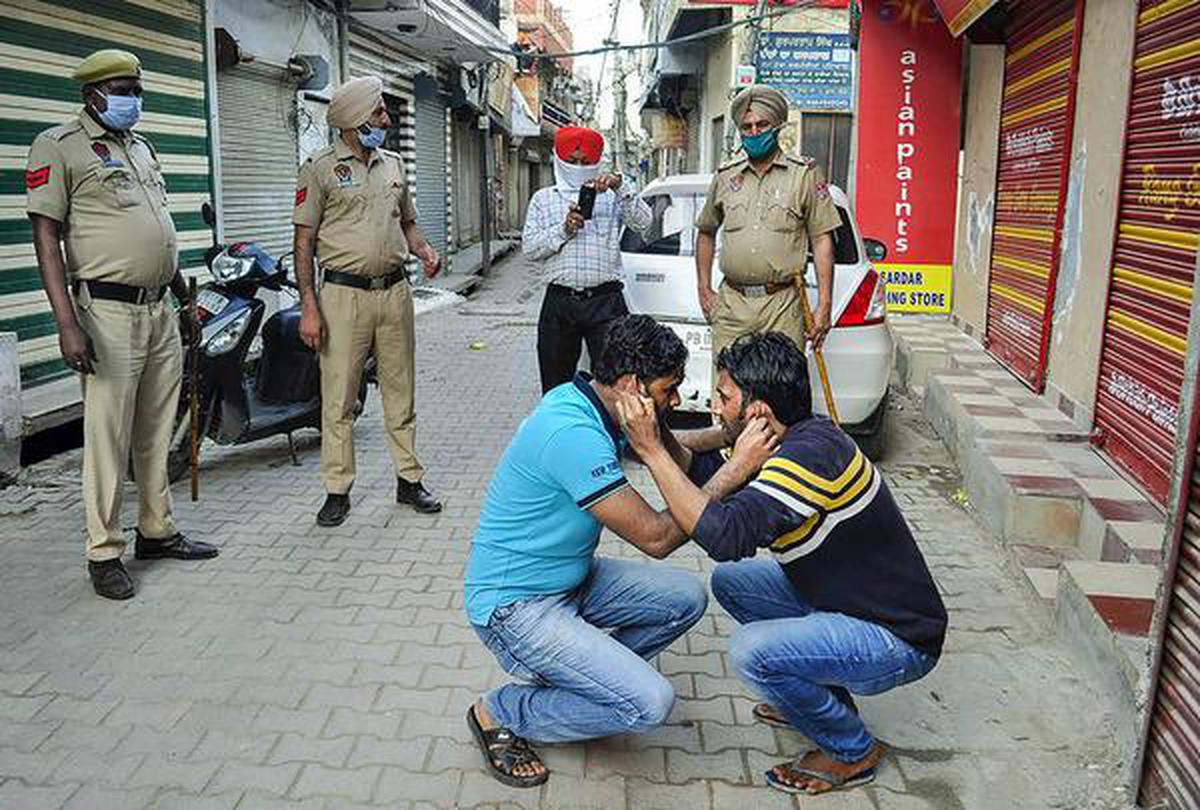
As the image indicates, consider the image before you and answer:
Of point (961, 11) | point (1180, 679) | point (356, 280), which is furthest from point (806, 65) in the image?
point (1180, 679)

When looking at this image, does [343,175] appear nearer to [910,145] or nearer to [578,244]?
[578,244]

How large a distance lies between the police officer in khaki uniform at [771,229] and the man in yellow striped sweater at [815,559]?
7.45ft

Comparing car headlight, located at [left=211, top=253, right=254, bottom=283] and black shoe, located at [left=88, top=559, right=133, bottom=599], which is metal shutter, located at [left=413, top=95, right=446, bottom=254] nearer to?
car headlight, located at [left=211, top=253, right=254, bottom=283]

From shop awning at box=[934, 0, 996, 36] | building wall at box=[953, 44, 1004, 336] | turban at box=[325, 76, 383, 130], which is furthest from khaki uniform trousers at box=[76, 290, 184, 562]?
building wall at box=[953, 44, 1004, 336]

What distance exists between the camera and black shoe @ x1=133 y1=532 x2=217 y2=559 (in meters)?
4.43

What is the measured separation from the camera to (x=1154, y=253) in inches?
189

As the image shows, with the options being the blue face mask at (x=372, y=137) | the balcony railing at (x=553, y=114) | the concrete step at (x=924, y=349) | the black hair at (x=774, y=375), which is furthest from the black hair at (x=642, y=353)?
the balcony railing at (x=553, y=114)

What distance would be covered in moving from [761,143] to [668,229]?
1.32 metres

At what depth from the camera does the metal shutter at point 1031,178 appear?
6.37 meters

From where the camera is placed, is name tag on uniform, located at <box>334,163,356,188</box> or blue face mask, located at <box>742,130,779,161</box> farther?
blue face mask, located at <box>742,130,779,161</box>

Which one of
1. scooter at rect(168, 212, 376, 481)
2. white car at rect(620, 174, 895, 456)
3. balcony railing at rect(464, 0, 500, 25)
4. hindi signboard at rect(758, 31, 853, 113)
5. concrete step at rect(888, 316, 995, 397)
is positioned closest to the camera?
scooter at rect(168, 212, 376, 481)

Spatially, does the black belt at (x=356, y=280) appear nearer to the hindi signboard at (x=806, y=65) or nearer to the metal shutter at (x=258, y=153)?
the metal shutter at (x=258, y=153)

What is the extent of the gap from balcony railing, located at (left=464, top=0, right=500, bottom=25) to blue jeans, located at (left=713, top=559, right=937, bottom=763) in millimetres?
14979

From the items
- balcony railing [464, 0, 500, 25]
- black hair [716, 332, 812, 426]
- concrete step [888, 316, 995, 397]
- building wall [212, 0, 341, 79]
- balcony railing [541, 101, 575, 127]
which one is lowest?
concrete step [888, 316, 995, 397]
